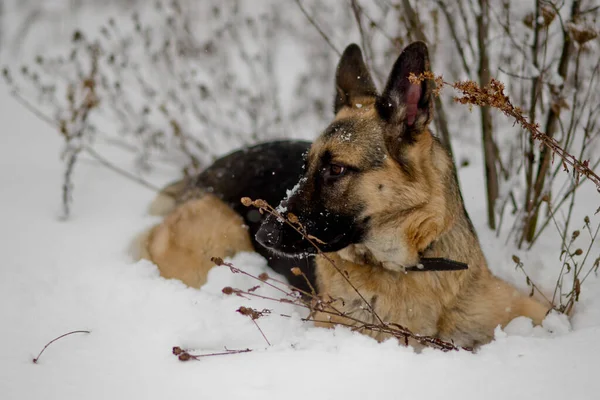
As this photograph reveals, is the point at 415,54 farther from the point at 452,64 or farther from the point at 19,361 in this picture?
the point at 452,64

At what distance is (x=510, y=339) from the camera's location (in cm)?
250

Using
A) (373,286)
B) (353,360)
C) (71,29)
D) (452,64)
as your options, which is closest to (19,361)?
(353,360)

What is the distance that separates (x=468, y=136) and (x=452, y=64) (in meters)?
0.97

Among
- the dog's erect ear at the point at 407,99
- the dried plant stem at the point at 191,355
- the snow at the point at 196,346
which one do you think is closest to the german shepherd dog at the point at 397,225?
the dog's erect ear at the point at 407,99

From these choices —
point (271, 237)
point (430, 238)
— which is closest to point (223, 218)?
point (271, 237)

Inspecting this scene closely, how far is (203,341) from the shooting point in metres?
2.78

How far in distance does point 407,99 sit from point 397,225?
0.69m

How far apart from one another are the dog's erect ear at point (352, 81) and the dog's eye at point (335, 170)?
2.04ft

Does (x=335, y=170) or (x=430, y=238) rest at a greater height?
(x=335, y=170)

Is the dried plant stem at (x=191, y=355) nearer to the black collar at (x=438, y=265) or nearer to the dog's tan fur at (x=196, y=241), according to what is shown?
the black collar at (x=438, y=265)

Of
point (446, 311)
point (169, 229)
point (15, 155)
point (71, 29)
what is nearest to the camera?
point (446, 311)

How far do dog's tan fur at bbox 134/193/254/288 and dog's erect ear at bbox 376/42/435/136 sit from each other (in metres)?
1.64

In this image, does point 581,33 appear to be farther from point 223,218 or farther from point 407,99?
point 223,218

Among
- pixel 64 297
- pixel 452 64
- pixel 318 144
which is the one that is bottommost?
pixel 64 297
